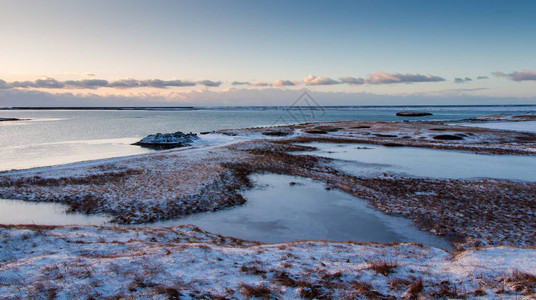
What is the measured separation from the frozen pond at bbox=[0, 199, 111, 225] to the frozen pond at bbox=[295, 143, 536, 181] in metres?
18.6

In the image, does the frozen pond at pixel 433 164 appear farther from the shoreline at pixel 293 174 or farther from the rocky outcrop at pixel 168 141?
the rocky outcrop at pixel 168 141

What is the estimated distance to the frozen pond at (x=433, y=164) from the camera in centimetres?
2309

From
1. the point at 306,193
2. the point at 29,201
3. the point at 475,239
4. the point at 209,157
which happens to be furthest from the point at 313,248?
the point at 209,157

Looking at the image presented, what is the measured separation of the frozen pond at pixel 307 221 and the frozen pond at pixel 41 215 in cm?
381

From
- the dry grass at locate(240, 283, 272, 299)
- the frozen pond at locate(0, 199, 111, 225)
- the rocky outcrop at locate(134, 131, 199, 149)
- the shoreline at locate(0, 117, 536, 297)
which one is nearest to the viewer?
the dry grass at locate(240, 283, 272, 299)

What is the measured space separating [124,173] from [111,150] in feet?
61.3

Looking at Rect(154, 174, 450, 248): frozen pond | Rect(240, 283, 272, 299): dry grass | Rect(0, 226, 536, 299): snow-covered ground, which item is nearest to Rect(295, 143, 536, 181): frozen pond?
Rect(154, 174, 450, 248): frozen pond

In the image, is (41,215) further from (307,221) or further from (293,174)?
(293,174)

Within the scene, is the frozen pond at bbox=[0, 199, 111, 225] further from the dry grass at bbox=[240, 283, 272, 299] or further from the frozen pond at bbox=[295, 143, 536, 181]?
the frozen pond at bbox=[295, 143, 536, 181]

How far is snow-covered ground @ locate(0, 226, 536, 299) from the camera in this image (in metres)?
6.64

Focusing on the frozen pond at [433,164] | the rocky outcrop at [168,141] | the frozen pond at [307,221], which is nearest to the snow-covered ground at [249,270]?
→ the frozen pond at [307,221]

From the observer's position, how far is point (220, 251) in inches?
359

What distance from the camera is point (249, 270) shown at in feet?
25.5

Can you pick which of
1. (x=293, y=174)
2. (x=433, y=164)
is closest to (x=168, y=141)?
(x=293, y=174)
